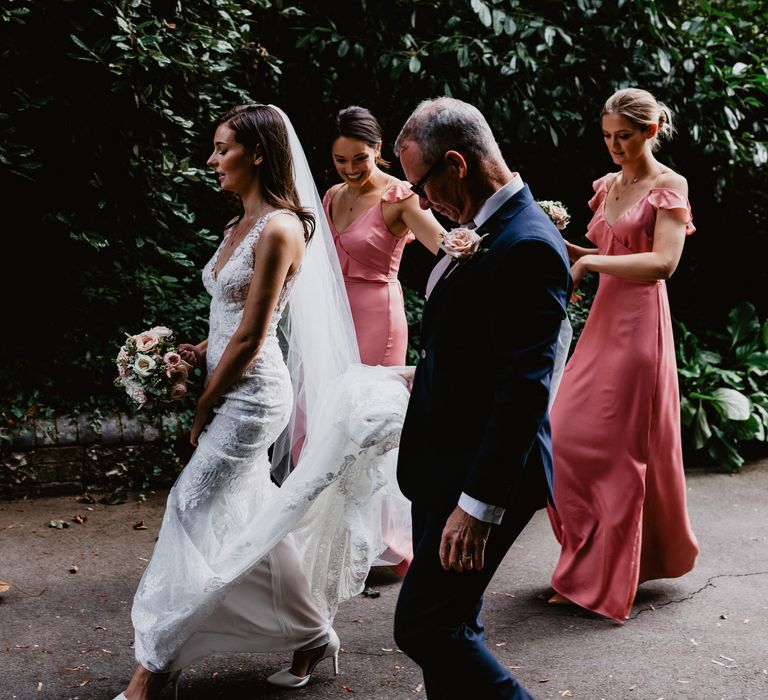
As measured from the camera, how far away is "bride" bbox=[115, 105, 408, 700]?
3383 mm

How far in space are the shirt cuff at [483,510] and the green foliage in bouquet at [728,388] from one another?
5.23 meters

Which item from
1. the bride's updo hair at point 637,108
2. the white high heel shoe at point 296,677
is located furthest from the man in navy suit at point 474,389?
the bride's updo hair at point 637,108

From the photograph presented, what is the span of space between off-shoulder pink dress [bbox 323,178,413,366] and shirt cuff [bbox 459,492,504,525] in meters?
2.68

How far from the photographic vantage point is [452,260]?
255 cm

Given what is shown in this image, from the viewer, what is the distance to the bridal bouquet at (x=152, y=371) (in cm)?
349

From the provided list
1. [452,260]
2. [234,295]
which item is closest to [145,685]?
[234,295]

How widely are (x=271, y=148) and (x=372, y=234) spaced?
58.3 inches

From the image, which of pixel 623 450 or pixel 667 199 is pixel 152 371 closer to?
pixel 623 450

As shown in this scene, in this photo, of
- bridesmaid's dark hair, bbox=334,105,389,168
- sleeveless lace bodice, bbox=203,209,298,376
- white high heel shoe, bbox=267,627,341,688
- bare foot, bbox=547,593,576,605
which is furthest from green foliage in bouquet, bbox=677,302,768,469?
sleeveless lace bodice, bbox=203,209,298,376

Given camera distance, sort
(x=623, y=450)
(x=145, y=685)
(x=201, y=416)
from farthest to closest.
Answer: (x=623, y=450)
(x=201, y=416)
(x=145, y=685)

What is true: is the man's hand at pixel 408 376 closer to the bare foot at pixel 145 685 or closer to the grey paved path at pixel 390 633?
the grey paved path at pixel 390 633

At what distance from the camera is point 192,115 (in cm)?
644

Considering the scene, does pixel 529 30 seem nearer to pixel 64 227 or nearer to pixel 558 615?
pixel 64 227

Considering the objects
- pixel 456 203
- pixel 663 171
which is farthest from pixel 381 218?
pixel 456 203
